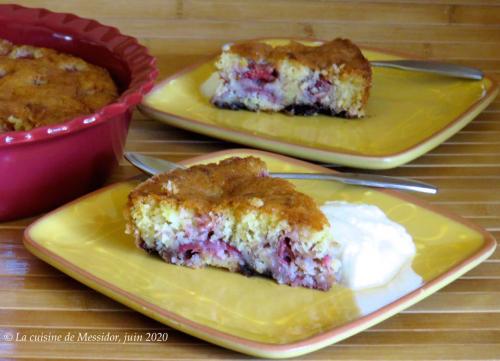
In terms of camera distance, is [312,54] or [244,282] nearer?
[244,282]

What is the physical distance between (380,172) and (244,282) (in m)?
0.50

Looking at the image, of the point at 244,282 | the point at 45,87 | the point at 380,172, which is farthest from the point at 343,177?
the point at 45,87

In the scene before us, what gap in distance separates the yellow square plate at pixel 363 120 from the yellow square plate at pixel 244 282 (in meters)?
0.21

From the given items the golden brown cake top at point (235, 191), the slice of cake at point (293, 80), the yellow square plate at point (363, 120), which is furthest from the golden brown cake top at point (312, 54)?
the golden brown cake top at point (235, 191)

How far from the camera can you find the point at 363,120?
1860 mm

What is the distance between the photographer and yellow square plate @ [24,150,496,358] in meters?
1.19

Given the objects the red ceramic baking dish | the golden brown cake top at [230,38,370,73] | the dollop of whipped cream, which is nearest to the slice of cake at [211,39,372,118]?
the golden brown cake top at [230,38,370,73]

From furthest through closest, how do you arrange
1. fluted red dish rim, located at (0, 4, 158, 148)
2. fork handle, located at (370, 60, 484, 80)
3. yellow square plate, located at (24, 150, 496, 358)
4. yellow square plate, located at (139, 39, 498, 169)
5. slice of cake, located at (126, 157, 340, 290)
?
fork handle, located at (370, 60, 484, 80), yellow square plate, located at (139, 39, 498, 169), fluted red dish rim, located at (0, 4, 158, 148), slice of cake, located at (126, 157, 340, 290), yellow square plate, located at (24, 150, 496, 358)

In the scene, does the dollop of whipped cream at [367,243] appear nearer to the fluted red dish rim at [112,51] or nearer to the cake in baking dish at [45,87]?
the fluted red dish rim at [112,51]

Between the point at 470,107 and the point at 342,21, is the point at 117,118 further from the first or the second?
the point at 342,21

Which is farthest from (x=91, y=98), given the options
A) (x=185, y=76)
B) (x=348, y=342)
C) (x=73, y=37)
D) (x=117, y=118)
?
(x=348, y=342)

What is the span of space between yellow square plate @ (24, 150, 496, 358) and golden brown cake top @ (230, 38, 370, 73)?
1.43 feet

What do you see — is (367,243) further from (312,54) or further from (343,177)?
(312,54)

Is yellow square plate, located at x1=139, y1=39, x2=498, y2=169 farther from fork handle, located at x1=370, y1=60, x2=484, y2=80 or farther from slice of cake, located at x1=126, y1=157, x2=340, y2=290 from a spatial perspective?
slice of cake, located at x1=126, y1=157, x2=340, y2=290
